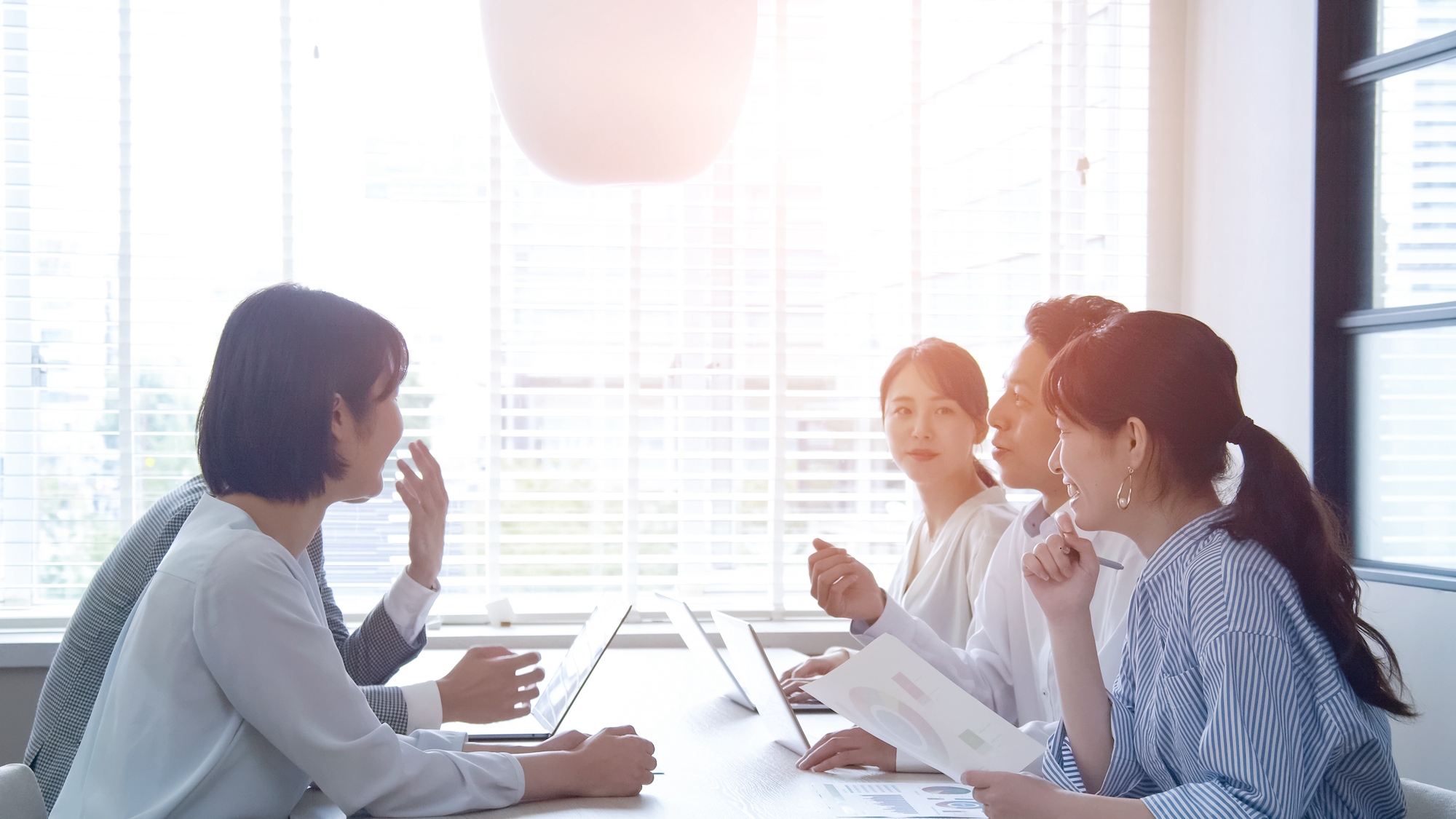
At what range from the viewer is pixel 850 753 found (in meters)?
1.44

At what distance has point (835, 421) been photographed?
9.59 ft

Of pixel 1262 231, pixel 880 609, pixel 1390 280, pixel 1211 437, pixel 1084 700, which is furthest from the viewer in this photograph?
pixel 1262 231

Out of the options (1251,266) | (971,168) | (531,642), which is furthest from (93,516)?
(1251,266)

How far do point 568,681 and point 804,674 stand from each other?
1.70 ft

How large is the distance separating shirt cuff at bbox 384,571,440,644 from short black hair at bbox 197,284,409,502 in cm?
51

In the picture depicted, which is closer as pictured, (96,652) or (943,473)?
(96,652)

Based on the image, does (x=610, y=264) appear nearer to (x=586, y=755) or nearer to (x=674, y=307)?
(x=674, y=307)

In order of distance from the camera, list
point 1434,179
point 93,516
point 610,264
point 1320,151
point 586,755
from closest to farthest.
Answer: point 586,755, point 1434,179, point 1320,151, point 93,516, point 610,264

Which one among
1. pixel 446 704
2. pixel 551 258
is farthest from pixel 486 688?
pixel 551 258

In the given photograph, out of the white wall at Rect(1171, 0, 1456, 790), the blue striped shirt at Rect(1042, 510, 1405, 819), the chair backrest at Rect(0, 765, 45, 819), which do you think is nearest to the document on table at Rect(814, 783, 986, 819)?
the blue striped shirt at Rect(1042, 510, 1405, 819)

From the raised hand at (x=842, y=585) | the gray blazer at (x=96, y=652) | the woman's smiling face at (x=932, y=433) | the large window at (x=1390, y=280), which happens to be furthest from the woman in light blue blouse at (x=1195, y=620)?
the large window at (x=1390, y=280)

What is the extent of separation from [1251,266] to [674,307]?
152 centimetres

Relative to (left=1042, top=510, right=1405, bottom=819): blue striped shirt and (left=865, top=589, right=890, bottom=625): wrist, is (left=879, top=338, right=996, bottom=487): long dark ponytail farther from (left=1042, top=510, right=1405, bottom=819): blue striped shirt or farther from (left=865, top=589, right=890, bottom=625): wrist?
(left=1042, top=510, right=1405, bottom=819): blue striped shirt

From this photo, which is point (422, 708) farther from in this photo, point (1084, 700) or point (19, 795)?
point (1084, 700)
